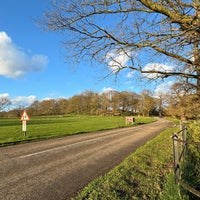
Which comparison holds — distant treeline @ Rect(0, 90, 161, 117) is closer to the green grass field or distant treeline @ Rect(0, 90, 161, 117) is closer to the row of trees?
the row of trees

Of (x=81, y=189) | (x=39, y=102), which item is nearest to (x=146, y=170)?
(x=81, y=189)

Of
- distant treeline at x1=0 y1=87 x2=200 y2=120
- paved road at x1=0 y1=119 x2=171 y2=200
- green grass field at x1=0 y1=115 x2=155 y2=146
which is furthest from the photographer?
distant treeline at x1=0 y1=87 x2=200 y2=120

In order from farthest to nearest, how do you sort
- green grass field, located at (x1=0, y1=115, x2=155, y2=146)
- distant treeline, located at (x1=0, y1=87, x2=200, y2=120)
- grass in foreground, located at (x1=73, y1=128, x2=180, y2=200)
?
distant treeline, located at (x1=0, y1=87, x2=200, y2=120)
green grass field, located at (x1=0, y1=115, x2=155, y2=146)
grass in foreground, located at (x1=73, y1=128, x2=180, y2=200)

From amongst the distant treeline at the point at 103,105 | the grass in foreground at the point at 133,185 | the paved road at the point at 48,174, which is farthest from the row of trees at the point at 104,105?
the grass in foreground at the point at 133,185

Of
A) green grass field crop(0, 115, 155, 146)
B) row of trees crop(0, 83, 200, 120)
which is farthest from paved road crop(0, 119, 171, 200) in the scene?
row of trees crop(0, 83, 200, 120)

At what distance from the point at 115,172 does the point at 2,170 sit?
10.6 ft

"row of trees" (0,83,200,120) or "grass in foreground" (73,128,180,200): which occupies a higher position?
"row of trees" (0,83,200,120)

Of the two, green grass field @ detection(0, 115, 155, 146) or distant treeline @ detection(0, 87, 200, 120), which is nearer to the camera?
green grass field @ detection(0, 115, 155, 146)

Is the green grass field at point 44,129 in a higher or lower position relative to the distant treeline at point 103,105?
lower

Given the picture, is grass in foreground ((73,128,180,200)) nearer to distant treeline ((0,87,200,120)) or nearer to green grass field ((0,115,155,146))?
green grass field ((0,115,155,146))

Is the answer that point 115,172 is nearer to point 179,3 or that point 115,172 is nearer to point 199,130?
point 199,130

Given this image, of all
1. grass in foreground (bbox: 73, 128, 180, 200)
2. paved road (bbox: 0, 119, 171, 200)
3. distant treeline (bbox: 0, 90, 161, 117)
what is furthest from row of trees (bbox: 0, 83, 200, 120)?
grass in foreground (bbox: 73, 128, 180, 200)

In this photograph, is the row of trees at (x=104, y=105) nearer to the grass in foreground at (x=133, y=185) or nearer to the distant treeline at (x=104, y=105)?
the distant treeline at (x=104, y=105)

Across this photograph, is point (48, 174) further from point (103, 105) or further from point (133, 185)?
point (103, 105)
